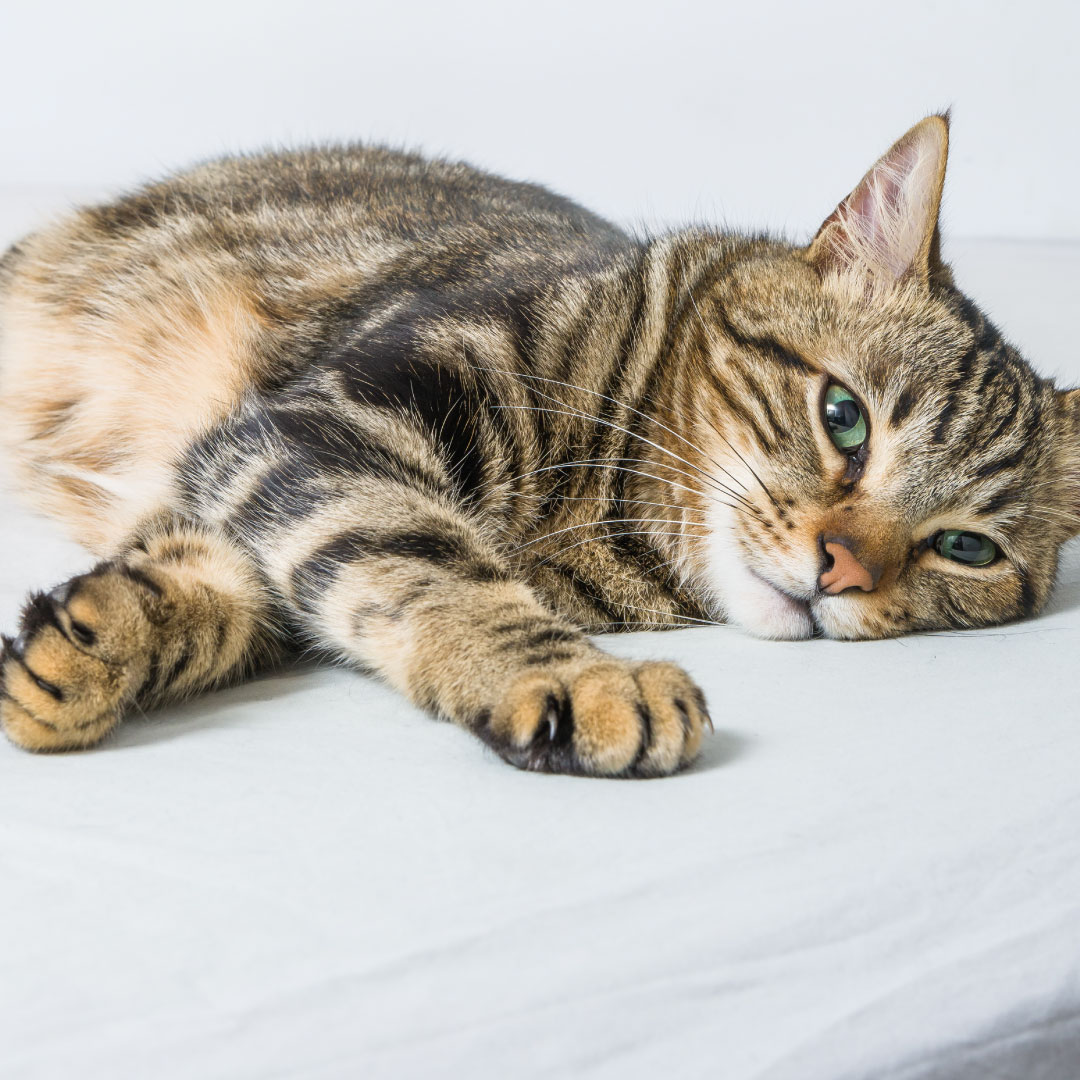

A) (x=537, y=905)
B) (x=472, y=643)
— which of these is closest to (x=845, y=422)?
(x=472, y=643)

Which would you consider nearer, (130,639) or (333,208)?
(130,639)

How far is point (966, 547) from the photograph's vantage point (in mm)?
1423

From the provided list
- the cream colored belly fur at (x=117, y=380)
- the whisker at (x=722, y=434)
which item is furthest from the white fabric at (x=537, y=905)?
the cream colored belly fur at (x=117, y=380)

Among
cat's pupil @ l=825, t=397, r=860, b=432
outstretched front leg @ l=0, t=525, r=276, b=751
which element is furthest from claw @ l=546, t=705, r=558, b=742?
cat's pupil @ l=825, t=397, r=860, b=432

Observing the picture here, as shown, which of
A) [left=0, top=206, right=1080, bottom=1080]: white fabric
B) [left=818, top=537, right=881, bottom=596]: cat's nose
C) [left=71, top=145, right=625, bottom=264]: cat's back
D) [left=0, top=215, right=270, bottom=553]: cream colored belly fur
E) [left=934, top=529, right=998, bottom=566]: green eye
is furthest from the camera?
[left=71, top=145, right=625, bottom=264]: cat's back

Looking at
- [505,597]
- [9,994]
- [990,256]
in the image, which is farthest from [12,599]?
[990,256]

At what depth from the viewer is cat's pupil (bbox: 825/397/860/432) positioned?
4.54ft

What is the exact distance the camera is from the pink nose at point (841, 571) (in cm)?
129

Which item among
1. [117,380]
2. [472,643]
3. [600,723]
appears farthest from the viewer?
[117,380]

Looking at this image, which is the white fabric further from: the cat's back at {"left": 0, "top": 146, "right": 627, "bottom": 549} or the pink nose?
the cat's back at {"left": 0, "top": 146, "right": 627, "bottom": 549}

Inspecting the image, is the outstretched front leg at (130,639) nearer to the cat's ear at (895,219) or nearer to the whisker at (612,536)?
the whisker at (612,536)

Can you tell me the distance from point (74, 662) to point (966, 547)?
1018 millimetres

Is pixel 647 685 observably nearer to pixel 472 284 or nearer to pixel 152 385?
pixel 472 284

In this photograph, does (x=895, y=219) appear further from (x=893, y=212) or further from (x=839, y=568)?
(x=839, y=568)
